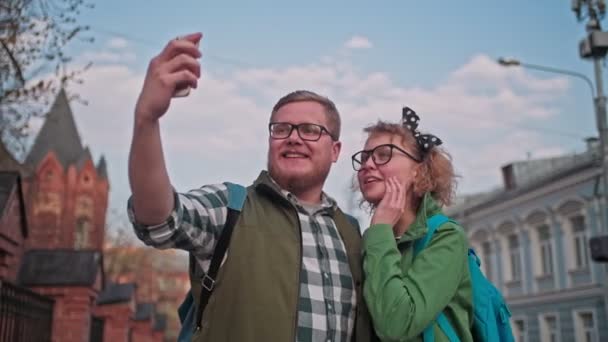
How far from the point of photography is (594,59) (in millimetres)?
11992

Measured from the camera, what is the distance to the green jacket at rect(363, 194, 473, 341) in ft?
8.57

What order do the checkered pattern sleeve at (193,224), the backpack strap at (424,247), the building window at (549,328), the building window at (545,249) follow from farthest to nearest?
1. the building window at (545,249)
2. the building window at (549,328)
3. the backpack strap at (424,247)
4. the checkered pattern sleeve at (193,224)

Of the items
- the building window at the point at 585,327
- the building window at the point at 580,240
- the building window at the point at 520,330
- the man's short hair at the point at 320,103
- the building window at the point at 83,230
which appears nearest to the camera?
the man's short hair at the point at 320,103

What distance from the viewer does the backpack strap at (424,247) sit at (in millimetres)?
2760

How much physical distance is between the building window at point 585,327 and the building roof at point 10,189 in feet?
60.1

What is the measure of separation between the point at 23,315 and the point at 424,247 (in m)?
6.08

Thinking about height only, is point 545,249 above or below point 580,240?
below

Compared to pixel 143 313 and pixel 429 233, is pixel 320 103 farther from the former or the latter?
pixel 143 313

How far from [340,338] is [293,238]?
47 cm

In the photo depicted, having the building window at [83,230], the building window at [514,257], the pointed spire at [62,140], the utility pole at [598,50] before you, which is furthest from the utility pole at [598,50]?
the pointed spire at [62,140]

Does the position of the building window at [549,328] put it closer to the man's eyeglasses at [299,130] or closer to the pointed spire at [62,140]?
the man's eyeglasses at [299,130]

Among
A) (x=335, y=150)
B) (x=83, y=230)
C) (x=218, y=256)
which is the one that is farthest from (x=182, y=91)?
(x=83, y=230)

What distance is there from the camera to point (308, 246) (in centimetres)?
278

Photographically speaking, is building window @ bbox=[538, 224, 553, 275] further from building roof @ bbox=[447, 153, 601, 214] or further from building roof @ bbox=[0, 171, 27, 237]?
building roof @ bbox=[0, 171, 27, 237]
